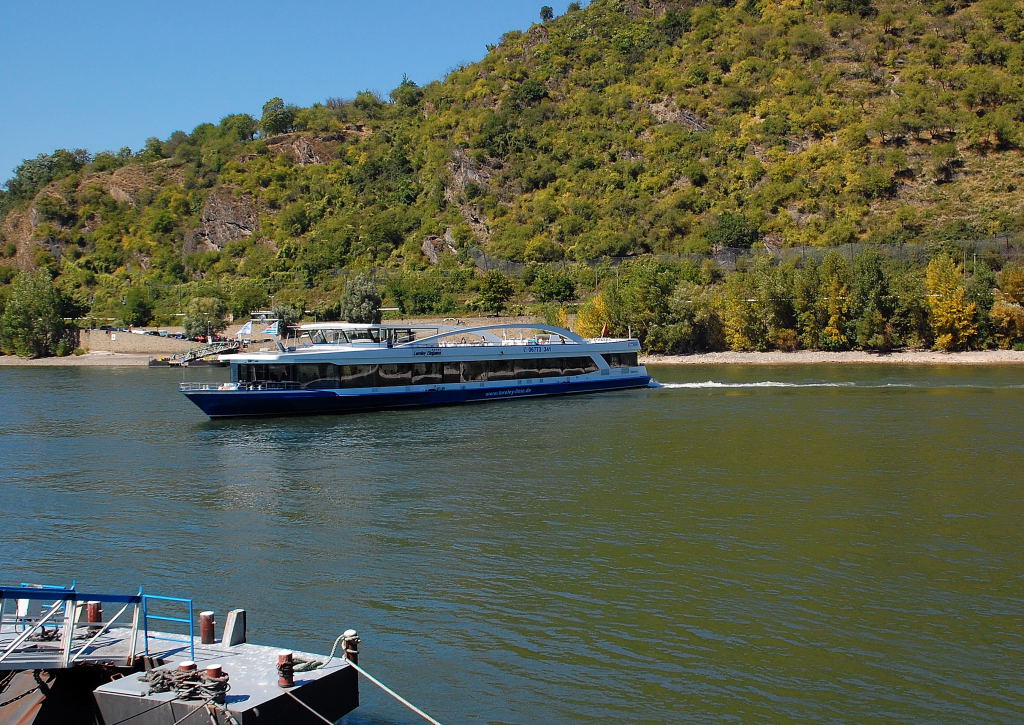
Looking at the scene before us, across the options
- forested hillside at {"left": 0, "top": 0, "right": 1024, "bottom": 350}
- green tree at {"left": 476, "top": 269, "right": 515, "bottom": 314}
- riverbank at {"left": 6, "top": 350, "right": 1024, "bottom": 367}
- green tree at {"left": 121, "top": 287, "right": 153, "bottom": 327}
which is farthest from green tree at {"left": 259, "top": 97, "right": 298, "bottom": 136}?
riverbank at {"left": 6, "top": 350, "right": 1024, "bottom": 367}

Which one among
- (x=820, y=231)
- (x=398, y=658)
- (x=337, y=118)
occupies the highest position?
(x=337, y=118)

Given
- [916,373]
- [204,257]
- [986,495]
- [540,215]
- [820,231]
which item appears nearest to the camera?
[986,495]

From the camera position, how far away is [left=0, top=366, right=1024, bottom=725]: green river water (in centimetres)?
1518

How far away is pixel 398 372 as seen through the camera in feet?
166

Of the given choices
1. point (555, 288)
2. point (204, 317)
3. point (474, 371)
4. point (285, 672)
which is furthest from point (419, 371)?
point (204, 317)

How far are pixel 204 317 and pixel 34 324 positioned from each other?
66.3 ft

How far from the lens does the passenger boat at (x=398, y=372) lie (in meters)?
47.2

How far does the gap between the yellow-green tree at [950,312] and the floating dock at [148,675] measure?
246 ft

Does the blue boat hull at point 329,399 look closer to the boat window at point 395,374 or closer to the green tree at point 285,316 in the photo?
the boat window at point 395,374

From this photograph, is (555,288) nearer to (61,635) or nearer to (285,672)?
(61,635)

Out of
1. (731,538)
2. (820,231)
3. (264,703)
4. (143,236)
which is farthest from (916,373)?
(143,236)

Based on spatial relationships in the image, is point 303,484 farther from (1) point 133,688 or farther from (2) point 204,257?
(2) point 204,257

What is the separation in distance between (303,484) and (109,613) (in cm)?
1327

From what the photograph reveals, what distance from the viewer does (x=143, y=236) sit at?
152250mm
